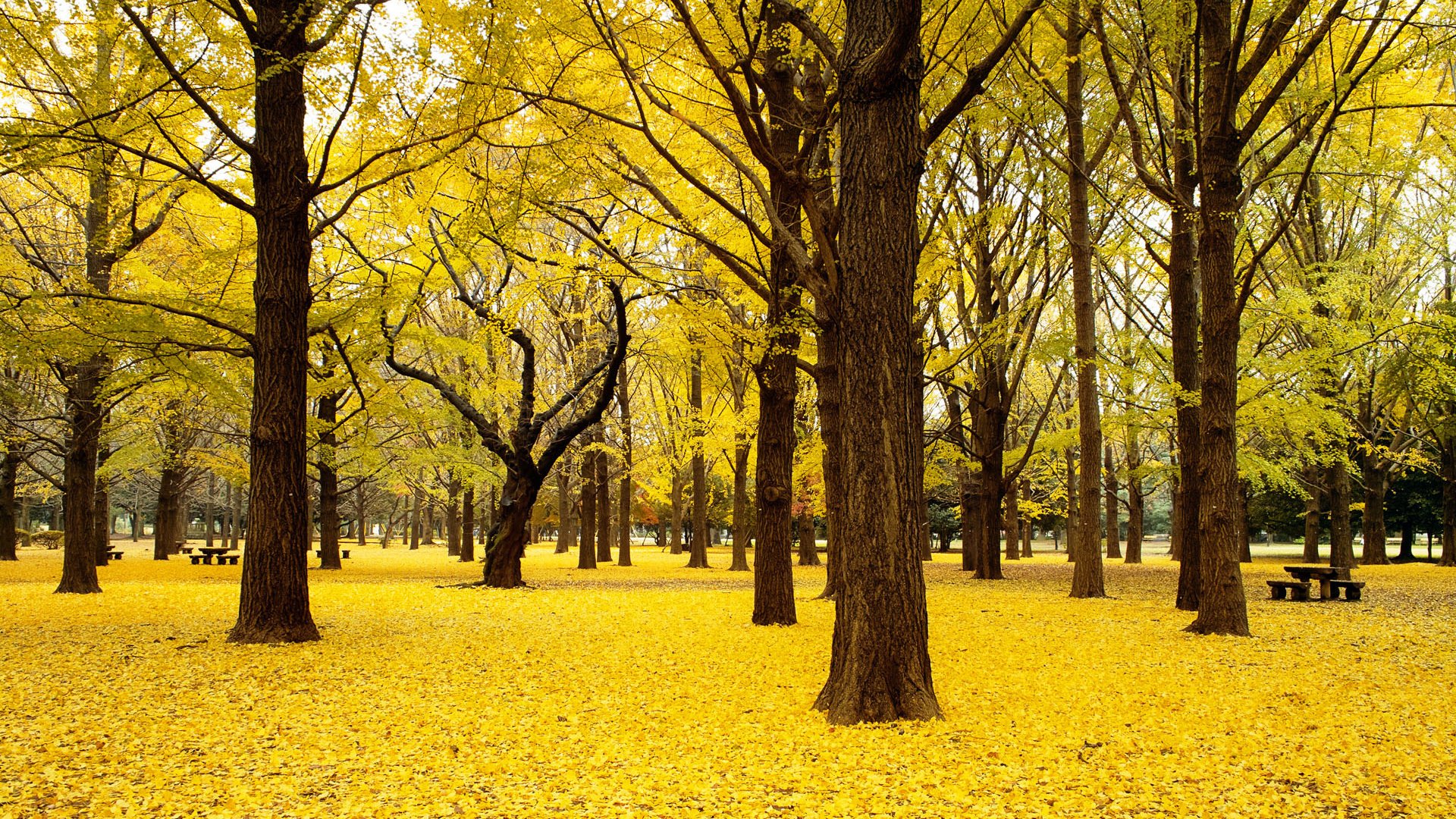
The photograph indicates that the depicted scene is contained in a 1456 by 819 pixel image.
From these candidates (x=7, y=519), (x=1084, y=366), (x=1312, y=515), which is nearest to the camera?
(x=1084, y=366)

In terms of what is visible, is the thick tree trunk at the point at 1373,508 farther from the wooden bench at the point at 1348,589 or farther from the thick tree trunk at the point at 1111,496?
the wooden bench at the point at 1348,589

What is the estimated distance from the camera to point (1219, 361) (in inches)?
334

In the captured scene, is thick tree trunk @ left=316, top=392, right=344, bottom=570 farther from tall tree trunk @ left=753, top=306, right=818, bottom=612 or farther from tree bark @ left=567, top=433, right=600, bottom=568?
tall tree trunk @ left=753, top=306, right=818, bottom=612

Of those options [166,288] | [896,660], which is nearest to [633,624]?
[896,660]

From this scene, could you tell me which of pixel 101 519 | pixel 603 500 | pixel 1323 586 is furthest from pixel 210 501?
pixel 1323 586

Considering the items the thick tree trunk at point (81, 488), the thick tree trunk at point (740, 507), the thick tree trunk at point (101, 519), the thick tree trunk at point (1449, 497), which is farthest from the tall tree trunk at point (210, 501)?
the thick tree trunk at point (1449, 497)

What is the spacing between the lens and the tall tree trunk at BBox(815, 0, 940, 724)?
4883mm

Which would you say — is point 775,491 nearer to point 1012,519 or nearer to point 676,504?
point 1012,519

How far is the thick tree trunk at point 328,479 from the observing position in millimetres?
17672

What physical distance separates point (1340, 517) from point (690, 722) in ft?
60.9

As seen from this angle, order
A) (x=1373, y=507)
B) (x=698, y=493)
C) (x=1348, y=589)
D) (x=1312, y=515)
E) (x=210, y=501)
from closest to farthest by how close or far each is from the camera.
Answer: (x=1348, y=589)
(x=1373, y=507)
(x=1312, y=515)
(x=698, y=493)
(x=210, y=501)

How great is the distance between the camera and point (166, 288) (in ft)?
41.1

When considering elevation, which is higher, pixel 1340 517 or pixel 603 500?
pixel 603 500

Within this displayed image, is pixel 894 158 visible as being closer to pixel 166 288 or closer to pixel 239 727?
pixel 239 727
